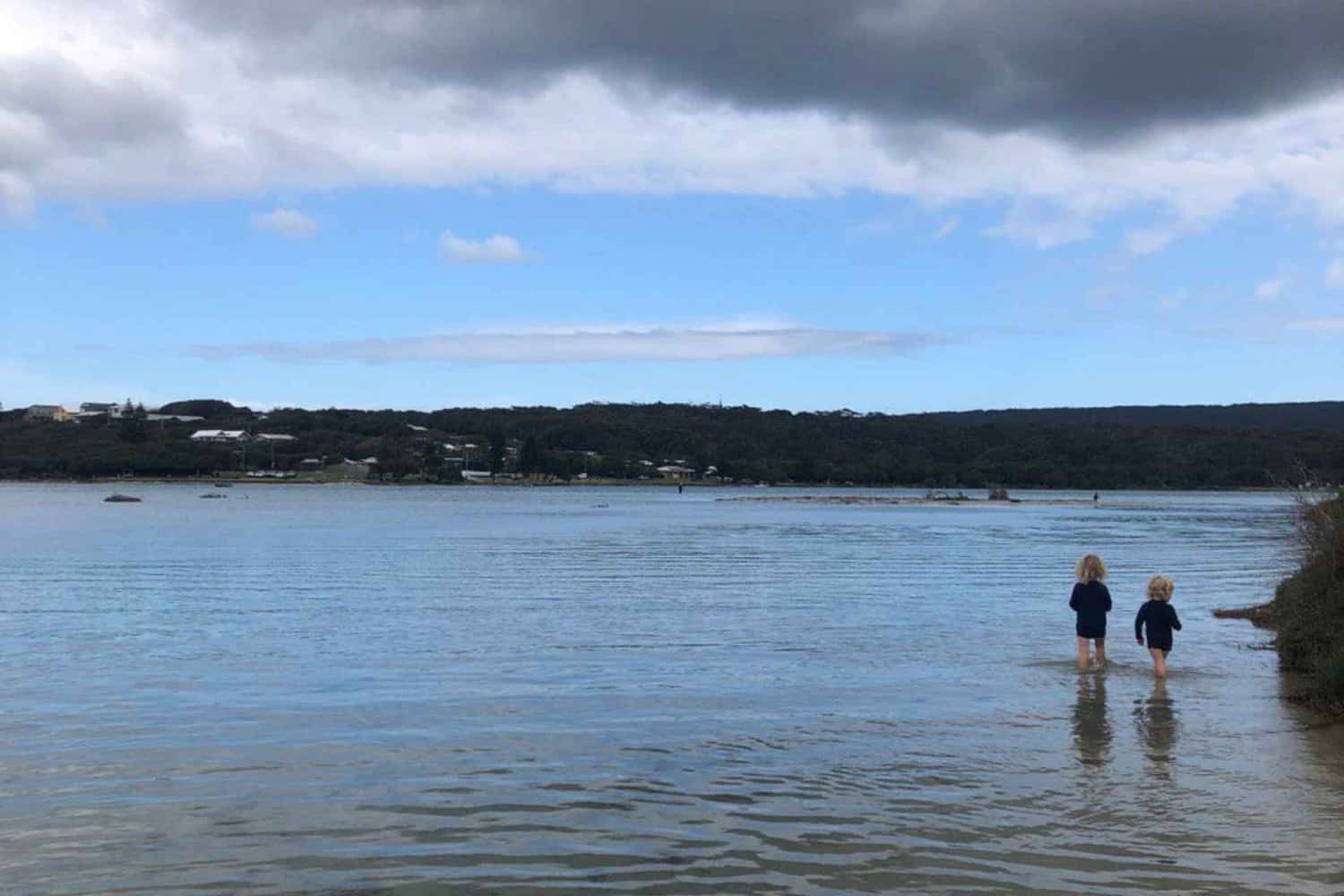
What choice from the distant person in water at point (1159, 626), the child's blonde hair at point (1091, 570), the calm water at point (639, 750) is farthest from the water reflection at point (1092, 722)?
the child's blonde hair at point (1091, 570)

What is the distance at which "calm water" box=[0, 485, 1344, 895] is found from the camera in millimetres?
7820

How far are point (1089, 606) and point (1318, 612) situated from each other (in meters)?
2.77

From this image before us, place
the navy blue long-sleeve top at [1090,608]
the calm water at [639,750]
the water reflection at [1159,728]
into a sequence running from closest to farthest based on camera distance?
the calm water at [639,750] → the water reflection at [1159,728] → the navy blue long-sleeve top at [1090,608]

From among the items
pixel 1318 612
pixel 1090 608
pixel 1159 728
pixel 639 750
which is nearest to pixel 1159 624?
pixel 1090 608

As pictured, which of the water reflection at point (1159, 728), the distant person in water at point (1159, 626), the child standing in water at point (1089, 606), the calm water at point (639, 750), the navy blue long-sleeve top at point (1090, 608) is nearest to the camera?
the calm water at point (639, 750)

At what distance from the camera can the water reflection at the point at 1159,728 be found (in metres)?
10.8

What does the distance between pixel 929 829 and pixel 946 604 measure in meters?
17.9

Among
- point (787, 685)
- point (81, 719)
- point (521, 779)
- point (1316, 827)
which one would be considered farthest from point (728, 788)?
point (81, 719)

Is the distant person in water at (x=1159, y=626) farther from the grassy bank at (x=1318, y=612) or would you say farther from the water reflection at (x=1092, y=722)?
the grassy bank at (x=1318, y=612)

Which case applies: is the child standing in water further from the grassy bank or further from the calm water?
the grassy bank

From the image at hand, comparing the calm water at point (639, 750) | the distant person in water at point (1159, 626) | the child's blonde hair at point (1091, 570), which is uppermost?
the child's blonde hair at point (1091, 570)

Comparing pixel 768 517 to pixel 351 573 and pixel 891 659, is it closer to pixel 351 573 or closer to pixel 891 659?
pixel 351 573

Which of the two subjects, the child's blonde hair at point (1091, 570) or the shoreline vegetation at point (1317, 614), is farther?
the child's blonde hair at point (1091, 570)

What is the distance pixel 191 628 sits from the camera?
20.8 m
